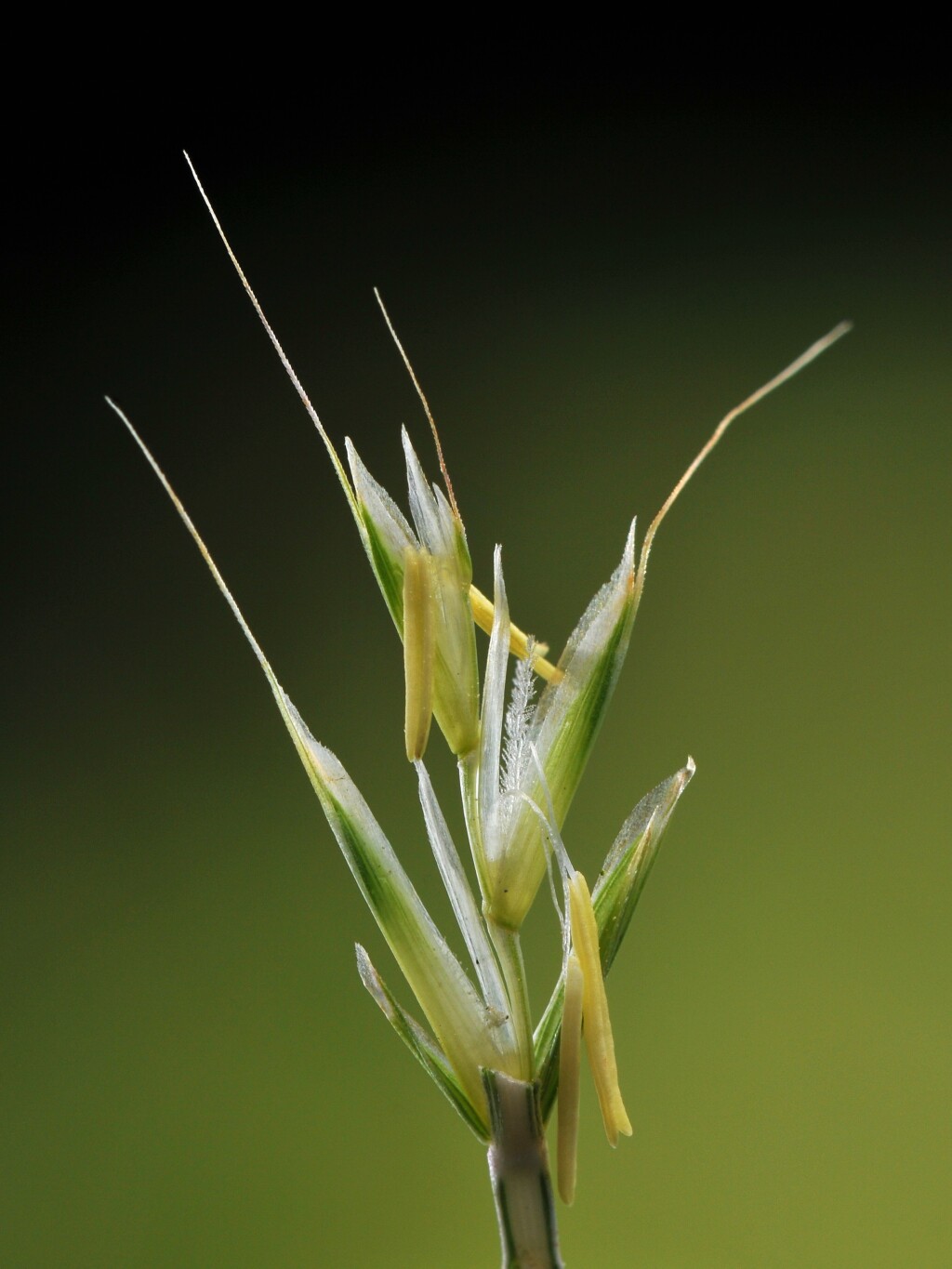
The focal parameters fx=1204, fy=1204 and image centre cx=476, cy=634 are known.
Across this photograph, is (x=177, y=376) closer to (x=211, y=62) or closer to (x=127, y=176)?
(x=127, y=176)

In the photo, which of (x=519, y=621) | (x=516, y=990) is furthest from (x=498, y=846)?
(x=519, y=621)

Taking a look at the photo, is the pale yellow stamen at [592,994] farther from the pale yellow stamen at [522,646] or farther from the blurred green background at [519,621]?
the blurred green background at [519,621]

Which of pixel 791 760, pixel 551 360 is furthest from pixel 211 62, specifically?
pixel 791 760

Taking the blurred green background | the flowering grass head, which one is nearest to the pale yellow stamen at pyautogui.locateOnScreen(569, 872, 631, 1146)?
the flowering grass head

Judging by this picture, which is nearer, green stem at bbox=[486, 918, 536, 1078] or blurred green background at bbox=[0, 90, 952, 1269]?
green stem at bbox=[486, 918, 536, 1078]

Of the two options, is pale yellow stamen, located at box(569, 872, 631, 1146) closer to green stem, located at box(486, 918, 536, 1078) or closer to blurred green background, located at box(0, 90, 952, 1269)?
green stem, located at box(486, 918, 536, 1078)

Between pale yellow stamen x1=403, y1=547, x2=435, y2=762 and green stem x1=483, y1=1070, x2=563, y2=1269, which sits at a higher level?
pale yellow stamen x1=403, y1=547, x2=435, y2=762
